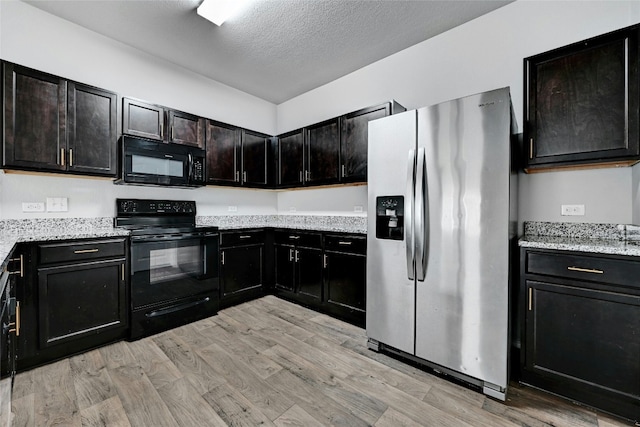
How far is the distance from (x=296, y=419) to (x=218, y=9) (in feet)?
10.0

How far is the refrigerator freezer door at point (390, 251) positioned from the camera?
2072 mm

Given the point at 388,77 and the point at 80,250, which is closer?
the point at 80,250

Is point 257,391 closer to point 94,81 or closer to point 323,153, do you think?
point 323,153

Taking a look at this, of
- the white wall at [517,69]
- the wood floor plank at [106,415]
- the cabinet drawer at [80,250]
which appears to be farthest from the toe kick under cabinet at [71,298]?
the white wall at [517,69]

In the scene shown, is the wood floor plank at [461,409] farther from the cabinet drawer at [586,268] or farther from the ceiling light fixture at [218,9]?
the ceiling light fixture at [218,9]

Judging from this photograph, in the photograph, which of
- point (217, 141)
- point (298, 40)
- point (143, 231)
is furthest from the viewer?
point (217, 141)

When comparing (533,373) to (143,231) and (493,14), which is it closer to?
(493,14)

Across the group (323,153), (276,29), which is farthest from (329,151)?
(276,29)

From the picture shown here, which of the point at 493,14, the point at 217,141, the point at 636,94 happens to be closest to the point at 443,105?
the point at 636,94

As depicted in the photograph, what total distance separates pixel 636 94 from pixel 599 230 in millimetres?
911

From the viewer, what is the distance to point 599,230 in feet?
6.43

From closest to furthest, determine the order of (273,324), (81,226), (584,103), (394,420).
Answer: (394,420), (584,103), (81,226), (273,324)

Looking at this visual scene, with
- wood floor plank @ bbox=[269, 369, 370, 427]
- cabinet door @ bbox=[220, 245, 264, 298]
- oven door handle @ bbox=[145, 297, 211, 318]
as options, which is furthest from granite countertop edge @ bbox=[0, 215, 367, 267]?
wood floor plank @ bbox=[269, 369, 370, 427]

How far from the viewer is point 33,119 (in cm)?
218
